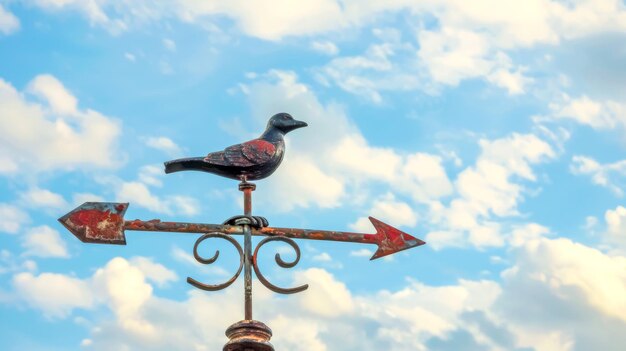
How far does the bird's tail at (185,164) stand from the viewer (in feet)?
17.9

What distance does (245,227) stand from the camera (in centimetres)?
498

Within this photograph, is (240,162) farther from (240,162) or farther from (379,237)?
(379,237)

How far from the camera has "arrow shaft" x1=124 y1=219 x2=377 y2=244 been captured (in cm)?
498

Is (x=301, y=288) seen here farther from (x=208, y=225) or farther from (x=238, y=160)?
(x=238, y=160)

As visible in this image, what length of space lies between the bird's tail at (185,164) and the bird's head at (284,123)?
55 cm

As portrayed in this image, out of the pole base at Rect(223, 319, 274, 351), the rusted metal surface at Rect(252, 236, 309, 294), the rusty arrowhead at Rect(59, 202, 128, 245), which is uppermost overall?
the rusty arrowhead at Rect(59, 202, 128, 245)

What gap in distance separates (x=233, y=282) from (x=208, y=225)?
15.1 inches

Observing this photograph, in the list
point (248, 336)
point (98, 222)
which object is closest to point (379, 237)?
point (248, 336)

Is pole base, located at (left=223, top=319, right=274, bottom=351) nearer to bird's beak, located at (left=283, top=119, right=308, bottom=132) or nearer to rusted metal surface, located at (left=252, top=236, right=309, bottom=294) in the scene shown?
rusted metal surface, located at (left=252, top=236, right=309, bottom=294)

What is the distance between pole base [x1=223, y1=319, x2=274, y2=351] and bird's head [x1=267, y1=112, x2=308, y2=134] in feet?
5.40

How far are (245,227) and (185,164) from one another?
679 mm

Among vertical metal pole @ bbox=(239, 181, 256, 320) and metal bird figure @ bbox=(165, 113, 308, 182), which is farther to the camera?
metal bird figure @ bbox=(165, 113, 308, 182)

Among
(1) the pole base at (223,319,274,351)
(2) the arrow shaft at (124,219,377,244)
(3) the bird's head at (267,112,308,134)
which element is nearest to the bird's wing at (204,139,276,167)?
(3) the bird's head at (267,112,308,134)

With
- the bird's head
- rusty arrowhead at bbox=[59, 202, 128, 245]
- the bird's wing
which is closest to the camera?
rusty arrowhead at bbox=[59, 202, 128, 245]
